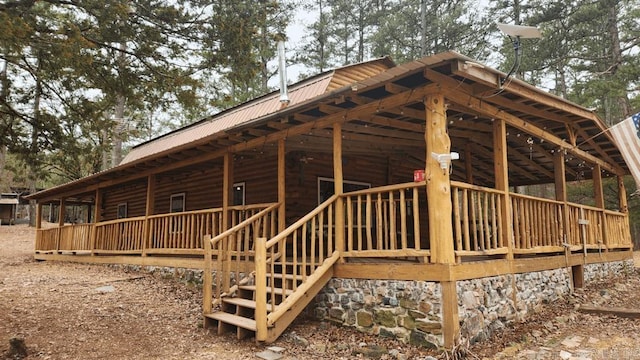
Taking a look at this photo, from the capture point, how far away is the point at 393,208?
6164mm

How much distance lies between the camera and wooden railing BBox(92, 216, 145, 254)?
12250 millimetres

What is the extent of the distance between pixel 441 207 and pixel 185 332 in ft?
14.0

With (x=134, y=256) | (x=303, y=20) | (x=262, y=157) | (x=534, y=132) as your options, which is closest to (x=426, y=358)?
(x=534, y=132)

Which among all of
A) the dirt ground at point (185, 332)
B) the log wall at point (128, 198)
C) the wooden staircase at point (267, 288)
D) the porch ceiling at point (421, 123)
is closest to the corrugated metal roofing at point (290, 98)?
the porch ceiling at point (421, 123)

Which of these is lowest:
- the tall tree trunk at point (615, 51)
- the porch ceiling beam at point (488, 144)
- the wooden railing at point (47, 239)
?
the wooden railing at point (47, 239)

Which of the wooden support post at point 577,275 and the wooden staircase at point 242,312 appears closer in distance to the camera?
the wooden staircase at point 242,312

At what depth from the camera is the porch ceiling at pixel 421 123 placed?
18.8 ft

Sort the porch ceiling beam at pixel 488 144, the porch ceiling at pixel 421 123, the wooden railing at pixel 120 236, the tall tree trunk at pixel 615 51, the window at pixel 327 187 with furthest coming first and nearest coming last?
the tall tree trunk at pixel 615 51, the wooden railing at pixel 120 236, the window at pixel 327 187, the porch ceiling beam at pixel 488 144, the porch ceiling at pixel 421 123

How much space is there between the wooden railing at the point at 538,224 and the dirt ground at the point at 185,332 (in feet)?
3.60

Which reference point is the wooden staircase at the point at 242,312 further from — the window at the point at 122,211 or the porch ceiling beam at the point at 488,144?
the window at the point at 122,211

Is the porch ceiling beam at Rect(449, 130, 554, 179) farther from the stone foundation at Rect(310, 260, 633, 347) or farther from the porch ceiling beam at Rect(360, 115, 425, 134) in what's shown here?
the stone foundation at Rect(310, 260, 633, 347)

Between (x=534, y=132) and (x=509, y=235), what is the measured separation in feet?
7.62

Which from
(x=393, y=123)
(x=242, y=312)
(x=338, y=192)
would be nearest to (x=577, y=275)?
(x=393, y=123)

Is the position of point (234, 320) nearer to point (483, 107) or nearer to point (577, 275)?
point (483, 107)
